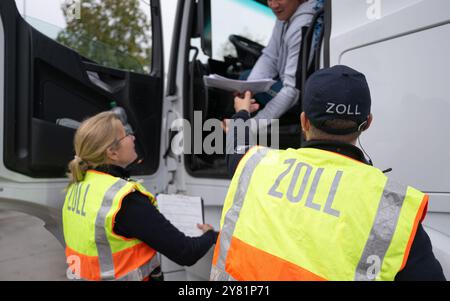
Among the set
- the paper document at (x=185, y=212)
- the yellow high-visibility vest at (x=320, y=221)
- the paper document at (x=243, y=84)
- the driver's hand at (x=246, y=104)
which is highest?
the paper document at (x=243, y=84)

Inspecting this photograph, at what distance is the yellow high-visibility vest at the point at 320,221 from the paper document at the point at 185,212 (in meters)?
0.91

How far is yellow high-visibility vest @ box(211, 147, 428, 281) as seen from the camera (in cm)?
93

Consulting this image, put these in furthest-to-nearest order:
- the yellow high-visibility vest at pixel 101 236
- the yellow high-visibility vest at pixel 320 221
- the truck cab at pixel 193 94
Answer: the yellow high-visibility vest at pixel 101 236 < the truck cab at pixel 193 94 < the yellow high-visibility vest at pixel 320 221

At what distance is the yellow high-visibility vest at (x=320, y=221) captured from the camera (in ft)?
3.05

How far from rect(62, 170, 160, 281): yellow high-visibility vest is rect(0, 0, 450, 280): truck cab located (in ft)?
1.27

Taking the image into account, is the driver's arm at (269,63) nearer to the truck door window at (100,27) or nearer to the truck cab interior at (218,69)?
the truck cab interior at (218,69)

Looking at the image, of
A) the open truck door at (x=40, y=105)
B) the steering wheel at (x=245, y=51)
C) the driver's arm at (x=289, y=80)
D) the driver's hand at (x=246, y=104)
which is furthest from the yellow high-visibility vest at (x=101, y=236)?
A: the steering wheel at (x=245, y=51)

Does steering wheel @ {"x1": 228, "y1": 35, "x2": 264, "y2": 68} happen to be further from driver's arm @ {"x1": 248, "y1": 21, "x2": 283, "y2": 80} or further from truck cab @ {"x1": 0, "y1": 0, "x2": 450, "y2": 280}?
driver's arm @ {"x1": 248, "y1": 21, "x2": 283, "y2": 80}

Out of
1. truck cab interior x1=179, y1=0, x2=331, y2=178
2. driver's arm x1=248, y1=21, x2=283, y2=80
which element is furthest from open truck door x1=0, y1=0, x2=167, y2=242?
driver's arm x1=248, y1=21, x2=283, y2=80

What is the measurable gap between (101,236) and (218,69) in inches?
57.7

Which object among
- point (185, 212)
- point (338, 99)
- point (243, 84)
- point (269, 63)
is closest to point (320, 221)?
Answer: point (338, 99)

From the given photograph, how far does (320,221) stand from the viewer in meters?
0.97

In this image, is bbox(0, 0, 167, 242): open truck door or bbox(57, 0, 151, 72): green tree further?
bbox(57, 0, 151, 72): green tree

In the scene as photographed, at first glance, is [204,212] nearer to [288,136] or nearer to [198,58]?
[288,136]
